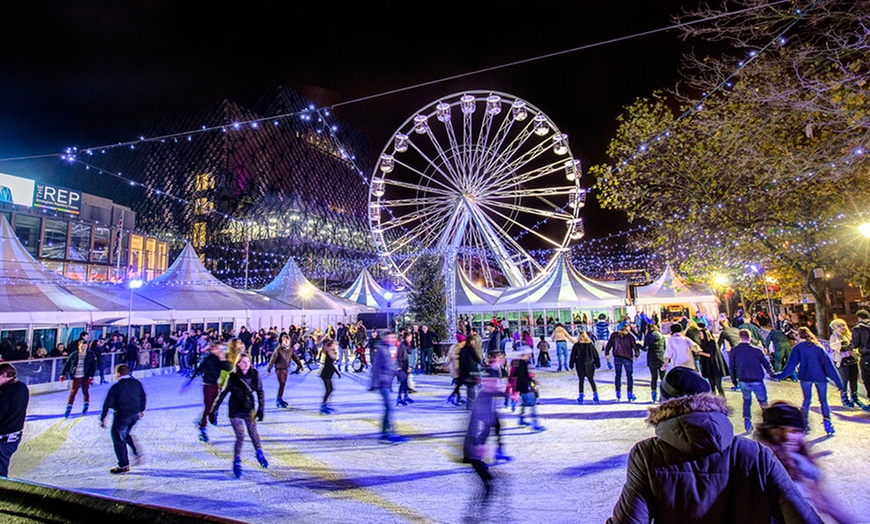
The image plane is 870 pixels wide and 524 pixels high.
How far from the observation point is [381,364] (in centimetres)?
756

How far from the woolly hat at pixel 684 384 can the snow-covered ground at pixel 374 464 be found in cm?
221

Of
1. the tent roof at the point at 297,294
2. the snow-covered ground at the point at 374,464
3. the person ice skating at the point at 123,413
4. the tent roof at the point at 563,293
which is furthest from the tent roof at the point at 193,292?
the person ice skating at the point at 123,413

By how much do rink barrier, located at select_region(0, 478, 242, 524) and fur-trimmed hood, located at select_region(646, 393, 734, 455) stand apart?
5.42 feet

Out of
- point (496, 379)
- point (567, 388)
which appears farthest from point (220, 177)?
point (496, 379)

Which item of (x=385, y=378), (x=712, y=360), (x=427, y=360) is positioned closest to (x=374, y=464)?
(x=385, y=378)

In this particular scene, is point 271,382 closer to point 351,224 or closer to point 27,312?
point 27,312

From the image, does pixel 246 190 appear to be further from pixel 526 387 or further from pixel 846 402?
pixel 846 402

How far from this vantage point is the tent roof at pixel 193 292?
20047mm

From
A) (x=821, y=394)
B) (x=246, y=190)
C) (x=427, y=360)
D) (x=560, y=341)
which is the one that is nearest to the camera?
(x=821, y=394)

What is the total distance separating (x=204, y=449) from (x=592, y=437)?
17.9 feet

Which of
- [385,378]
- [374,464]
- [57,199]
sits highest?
[57,199]

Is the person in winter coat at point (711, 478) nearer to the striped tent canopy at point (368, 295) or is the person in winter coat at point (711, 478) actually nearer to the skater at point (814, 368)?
the skater at point (814, 368)

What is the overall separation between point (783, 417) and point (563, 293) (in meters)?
19.8

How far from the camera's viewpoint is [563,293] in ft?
71.8
